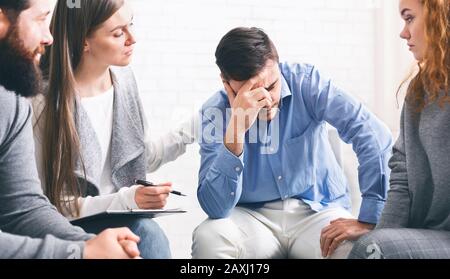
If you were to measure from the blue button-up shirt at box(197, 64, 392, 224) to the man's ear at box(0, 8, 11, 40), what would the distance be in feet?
1.82

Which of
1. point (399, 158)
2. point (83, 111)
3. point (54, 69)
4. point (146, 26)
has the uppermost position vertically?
point (146, 26)

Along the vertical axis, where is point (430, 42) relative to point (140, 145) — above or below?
above

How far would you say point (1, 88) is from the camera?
171 cm

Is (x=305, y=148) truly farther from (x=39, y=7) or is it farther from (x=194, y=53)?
(x=39, y=7)

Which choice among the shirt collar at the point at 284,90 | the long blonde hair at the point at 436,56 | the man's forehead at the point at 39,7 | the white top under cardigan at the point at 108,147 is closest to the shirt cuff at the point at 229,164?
the white top under cardigan at the point at 108,147

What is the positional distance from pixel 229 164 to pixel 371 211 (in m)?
0.41

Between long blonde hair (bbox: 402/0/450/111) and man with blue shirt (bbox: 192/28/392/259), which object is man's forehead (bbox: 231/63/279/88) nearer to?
man with blue shirt (bbox: 192/28/392/259)

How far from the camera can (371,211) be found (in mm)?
1835

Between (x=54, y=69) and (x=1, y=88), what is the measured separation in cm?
15

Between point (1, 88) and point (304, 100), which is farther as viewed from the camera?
point (304, 100)

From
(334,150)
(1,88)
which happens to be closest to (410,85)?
(334,150)

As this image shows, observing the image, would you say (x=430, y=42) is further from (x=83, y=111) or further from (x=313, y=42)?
(x=83, y=111)

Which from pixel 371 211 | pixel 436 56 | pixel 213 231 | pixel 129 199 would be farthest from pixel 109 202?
pixel 436 56

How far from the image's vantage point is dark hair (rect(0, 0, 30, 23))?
169 centimetres
